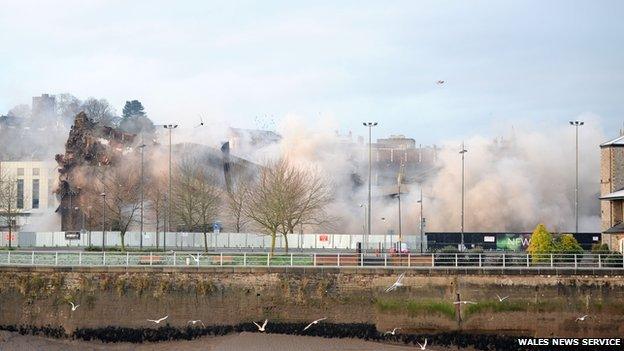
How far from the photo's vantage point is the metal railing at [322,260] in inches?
2127

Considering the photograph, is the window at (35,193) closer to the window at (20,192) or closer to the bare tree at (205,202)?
the window at (20,192)

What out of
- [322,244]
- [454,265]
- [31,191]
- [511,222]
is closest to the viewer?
[454,265]

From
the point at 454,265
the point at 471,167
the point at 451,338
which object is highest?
the point at 471,167

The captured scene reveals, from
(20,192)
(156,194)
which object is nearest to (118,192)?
(156,194)

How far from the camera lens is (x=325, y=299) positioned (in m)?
52.4

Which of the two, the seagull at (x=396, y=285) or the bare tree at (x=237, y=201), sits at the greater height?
A: the bare tree at (x=237, y=201)

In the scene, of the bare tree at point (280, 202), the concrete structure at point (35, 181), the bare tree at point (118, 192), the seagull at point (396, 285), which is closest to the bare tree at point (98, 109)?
the concrete structure at point (35, 181)

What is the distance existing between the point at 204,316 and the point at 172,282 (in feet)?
8.79

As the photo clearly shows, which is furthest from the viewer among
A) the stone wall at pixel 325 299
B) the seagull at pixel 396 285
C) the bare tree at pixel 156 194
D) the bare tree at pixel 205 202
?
the bare tree at pixel 156 194

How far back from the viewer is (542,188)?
370 feet

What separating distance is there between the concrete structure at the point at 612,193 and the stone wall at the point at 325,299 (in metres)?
15.3

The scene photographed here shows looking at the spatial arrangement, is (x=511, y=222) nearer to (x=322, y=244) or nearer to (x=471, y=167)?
(x=471, y=167)

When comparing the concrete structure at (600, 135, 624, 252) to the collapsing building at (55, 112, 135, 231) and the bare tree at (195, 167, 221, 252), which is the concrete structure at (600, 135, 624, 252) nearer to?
the bare tree at (195, 167, 221, 252)

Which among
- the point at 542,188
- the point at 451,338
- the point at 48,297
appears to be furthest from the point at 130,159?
the point at 451,338
